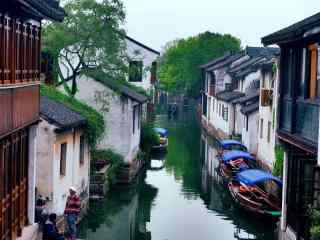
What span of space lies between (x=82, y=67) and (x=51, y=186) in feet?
47.5

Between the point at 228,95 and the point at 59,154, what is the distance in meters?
40.7

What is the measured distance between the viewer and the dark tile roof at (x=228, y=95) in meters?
59.9

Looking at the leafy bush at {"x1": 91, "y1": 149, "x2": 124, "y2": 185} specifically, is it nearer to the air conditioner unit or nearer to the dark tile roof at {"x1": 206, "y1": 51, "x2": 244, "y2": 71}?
the air conditioner unit

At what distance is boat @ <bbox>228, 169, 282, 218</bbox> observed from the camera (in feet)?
92.1

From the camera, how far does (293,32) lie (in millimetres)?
17031

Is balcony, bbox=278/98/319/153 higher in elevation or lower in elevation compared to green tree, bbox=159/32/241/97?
lower

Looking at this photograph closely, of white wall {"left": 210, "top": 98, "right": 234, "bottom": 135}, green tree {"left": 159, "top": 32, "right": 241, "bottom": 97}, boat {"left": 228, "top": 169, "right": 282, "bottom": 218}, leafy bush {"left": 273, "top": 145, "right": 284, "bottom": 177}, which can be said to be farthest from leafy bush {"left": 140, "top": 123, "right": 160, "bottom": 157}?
green tree {"left": 159, "top": 32, "right": 241, "bottom": 97}

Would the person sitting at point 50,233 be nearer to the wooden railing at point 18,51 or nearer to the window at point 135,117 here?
the wooden railing at point 18,51

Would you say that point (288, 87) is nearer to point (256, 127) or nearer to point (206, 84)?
point (256, 127)

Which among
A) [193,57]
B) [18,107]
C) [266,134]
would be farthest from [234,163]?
[193,57]

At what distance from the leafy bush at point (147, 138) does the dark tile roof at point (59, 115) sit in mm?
18175

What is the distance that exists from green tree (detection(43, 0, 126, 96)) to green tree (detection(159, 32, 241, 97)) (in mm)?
61262


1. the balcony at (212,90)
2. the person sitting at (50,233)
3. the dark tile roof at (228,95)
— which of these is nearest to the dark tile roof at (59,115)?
the person sitting at (50,233)

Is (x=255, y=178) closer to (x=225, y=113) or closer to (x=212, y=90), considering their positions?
(x=225, y=113)
